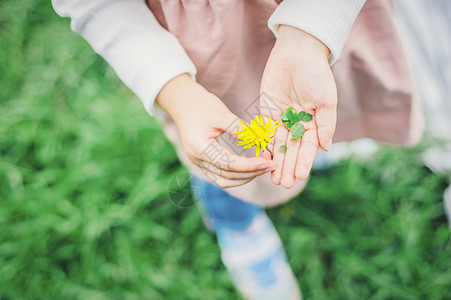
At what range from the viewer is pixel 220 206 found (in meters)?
1.22

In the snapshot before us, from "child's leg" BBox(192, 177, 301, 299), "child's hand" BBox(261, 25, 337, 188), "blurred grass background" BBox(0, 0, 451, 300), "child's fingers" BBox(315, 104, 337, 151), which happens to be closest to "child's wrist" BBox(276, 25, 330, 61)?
"child's hand" BBox(261, 25, 337, 188)

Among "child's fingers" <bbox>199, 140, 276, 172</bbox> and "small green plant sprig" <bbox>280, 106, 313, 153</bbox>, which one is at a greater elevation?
"small green plant sprig" <bbox>280, 106, 313, 153</bbox>

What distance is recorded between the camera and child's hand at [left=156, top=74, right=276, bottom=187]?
2.48 ft

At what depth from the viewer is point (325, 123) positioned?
31.0 inches

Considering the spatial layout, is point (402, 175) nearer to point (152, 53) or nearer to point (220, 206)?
point (220, 206)

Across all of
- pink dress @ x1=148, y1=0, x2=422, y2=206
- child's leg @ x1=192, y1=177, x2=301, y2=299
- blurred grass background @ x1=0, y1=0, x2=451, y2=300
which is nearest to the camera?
pink dress @ x1=148, y1=0, x2=422, y2=206

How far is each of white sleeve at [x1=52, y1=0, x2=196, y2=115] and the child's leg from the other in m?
0.47

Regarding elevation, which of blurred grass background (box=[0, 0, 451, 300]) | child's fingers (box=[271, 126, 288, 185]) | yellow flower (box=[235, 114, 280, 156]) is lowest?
blurred grass background (box=[0, 0, 451, 300])

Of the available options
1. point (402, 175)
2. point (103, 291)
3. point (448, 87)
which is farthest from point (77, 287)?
point (448, 87)

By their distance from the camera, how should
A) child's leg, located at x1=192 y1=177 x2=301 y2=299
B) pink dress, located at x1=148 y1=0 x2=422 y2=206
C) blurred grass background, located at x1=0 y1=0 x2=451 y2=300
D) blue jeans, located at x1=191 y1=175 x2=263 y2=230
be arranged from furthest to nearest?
blurred grass background, located at x1=0 y1=0 x2=451 y2=300
child's leg, located at x1=192 y1=177 x2=301 y2=299
blue jeans, located at x1=191 y1=175 x2=263 y2=230
pink dress, located at x1=148 y1=0 x2=422 y2=206

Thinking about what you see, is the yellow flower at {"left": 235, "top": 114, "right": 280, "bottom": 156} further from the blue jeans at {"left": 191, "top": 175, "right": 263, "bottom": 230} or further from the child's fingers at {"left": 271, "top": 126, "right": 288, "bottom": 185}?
the blue jeans at {"left": 191, "top": 175, "right": 263, "bottom": 230}

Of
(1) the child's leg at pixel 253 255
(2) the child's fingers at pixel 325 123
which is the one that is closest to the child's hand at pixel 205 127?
(2) the child's fingers at pixel 325 123

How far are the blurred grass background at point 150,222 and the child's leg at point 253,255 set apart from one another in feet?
0.25

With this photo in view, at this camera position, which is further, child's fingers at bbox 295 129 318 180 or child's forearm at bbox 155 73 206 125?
child's forearm at bbox 155 73 206 125
